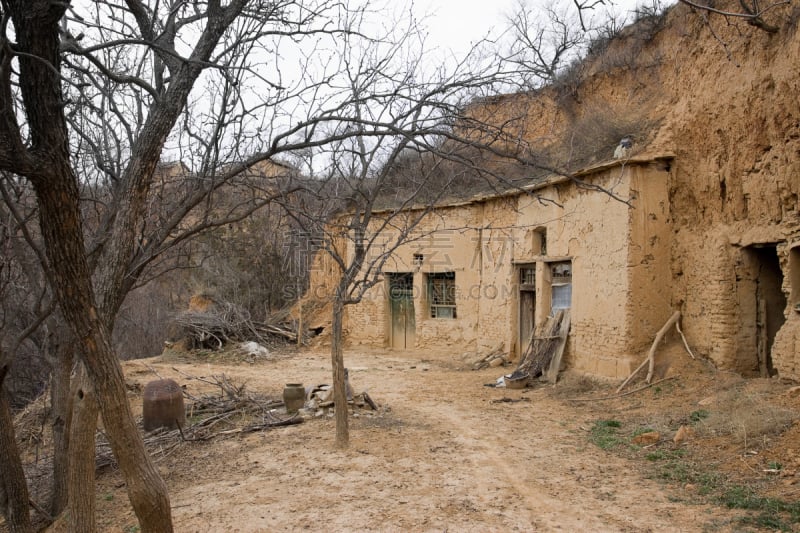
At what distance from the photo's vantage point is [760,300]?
9.74m

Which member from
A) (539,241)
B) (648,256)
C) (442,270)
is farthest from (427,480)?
(442,270)

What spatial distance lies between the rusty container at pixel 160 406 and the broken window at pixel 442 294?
33.1 feet

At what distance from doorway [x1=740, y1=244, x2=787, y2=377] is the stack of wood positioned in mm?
3631

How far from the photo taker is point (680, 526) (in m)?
4.96

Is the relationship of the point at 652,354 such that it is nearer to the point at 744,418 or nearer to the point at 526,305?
the point at 744,418

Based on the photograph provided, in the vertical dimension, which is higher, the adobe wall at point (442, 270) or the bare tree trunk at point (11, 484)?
the adobe wall at point (442, 270)

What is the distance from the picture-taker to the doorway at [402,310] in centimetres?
1886

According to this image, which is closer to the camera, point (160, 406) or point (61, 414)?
point (61, 414)

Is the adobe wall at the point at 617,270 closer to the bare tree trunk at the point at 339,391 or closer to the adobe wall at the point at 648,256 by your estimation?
the adobe wall at the point at 648,256

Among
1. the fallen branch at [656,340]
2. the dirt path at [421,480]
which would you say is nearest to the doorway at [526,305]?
the fallen branch at [656,340]

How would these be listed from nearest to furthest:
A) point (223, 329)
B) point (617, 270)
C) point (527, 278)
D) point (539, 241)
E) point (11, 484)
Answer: point (11, 484) → point (617, 270) → point (539, 241) → point (527, 278) → point (223, 329)

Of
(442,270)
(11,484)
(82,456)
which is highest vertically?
(442,270)

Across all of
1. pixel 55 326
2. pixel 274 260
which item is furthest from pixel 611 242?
pixel 274 260

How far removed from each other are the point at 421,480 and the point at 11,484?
3.98m
